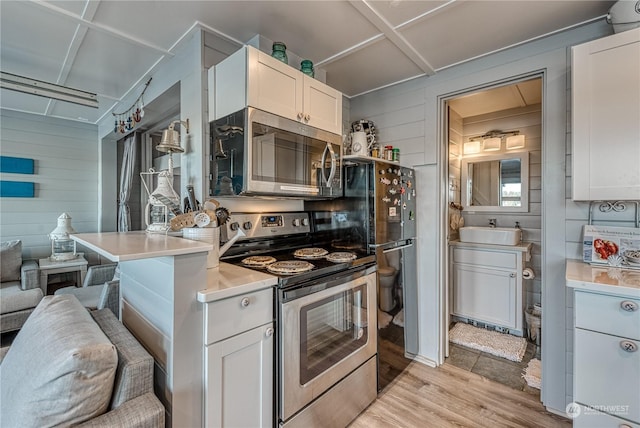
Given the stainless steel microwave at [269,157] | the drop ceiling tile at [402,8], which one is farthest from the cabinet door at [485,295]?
the drop ceiling tile at [402,8]

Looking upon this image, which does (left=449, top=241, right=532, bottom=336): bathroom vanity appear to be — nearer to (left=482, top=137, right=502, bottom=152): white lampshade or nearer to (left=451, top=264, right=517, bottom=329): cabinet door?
(left=451, top=264, right=517, bottom=329): cabinet door

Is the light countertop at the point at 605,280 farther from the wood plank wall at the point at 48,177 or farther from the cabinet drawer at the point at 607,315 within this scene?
the wood plank wall at the point at 48,177

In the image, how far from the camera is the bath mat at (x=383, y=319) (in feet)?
6.51

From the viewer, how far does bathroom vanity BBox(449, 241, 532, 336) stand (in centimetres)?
280

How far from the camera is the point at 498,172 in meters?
3.38

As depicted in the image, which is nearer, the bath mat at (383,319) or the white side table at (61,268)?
the bath mat at (383,319)

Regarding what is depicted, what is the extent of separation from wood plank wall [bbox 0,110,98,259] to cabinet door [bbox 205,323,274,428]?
13.1 feet

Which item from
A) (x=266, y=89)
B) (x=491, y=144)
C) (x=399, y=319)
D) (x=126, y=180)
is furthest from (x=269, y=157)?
(x=126, y=180)

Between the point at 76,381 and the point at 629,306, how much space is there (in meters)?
2.26

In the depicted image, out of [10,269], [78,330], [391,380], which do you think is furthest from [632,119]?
[10,269]

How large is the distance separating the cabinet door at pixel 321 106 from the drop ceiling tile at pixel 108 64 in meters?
1.18

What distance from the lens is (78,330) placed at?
1.09 m

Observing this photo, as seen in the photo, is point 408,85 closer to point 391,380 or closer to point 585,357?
point 585,357

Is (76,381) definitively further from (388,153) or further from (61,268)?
(61,268)
